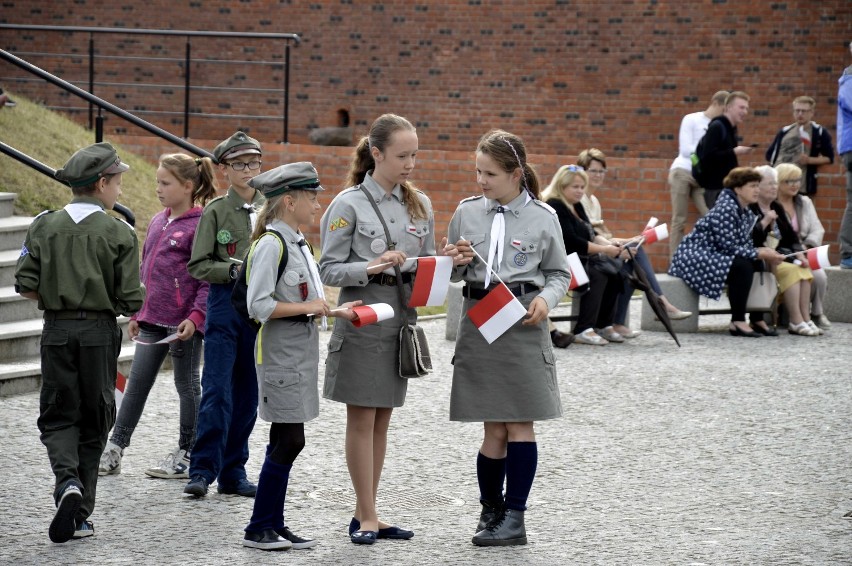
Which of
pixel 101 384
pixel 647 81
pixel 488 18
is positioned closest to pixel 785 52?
pixel 647 81

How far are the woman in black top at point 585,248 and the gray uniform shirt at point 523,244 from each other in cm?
492

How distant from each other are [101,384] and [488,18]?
45.2ft

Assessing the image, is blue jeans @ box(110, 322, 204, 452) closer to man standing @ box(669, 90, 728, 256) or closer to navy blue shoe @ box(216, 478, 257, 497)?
navy blue shoe @ box(216, 478, 257, 497)

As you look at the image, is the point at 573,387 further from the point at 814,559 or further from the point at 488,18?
the point at 488,18

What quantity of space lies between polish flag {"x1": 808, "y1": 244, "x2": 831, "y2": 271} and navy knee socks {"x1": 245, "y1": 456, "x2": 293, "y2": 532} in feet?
24.2

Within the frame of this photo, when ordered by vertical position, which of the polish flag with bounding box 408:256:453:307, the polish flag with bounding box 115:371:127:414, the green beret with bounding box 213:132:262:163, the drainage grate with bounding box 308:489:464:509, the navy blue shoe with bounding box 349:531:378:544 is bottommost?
the drainage grate with bounding box 308:489:464:509

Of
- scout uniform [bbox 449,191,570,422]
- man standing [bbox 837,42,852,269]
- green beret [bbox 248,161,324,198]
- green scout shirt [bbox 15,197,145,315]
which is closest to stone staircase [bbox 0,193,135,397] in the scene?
green scout shirt [bbox 15,197,145,315]

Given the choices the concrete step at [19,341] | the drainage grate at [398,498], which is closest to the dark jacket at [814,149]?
the concrete step at [19,341]

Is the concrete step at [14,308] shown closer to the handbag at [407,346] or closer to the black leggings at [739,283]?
the handbag at [407,346]

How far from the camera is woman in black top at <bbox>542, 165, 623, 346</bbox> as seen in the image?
1066 cm

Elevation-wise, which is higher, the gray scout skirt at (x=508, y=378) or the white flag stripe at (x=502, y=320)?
the white flag stripe at (x=502, y=320)

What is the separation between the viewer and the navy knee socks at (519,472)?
17.8 feet

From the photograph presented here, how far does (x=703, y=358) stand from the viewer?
1038 cm

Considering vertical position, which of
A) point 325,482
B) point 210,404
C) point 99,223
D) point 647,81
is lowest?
point 325,482
